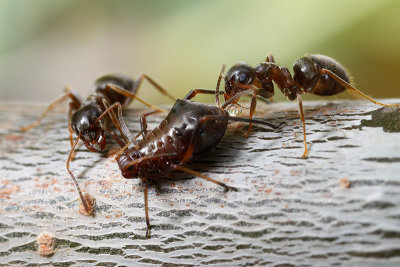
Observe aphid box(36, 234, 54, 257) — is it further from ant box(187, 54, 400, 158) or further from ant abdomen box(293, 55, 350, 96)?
ant abdomen box(293, 55, 350, 96)

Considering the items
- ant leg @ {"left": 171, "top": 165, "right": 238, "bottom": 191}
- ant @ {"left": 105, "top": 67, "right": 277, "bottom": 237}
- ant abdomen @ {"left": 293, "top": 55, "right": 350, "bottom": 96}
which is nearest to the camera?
ant leg @ {"left": 171, "top": 165, "right": 238, "bottom": 191}

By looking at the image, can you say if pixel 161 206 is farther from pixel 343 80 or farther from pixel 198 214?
pixel 343 80

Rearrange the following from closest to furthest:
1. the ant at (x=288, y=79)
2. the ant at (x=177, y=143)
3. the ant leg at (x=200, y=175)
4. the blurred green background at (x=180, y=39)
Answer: the ant leg at (x=200, y=175), the ant at (x=177, y=143), the ant at (x=288, y=79), the blurred green background at (x=180, y=39)

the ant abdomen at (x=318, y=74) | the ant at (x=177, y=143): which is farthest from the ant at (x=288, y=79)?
the ant at (x=177, y=143)

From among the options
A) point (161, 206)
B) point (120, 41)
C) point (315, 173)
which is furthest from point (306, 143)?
point (120, 41)

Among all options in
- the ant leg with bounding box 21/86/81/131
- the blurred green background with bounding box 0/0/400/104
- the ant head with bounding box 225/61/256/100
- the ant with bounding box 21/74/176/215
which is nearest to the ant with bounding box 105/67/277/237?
the ant with bounding box 21/74/176/215

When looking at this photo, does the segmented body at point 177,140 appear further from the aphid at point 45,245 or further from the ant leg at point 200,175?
the aphid at point 45,245

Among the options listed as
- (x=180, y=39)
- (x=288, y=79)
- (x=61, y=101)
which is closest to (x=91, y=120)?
(x=61, y=101)
